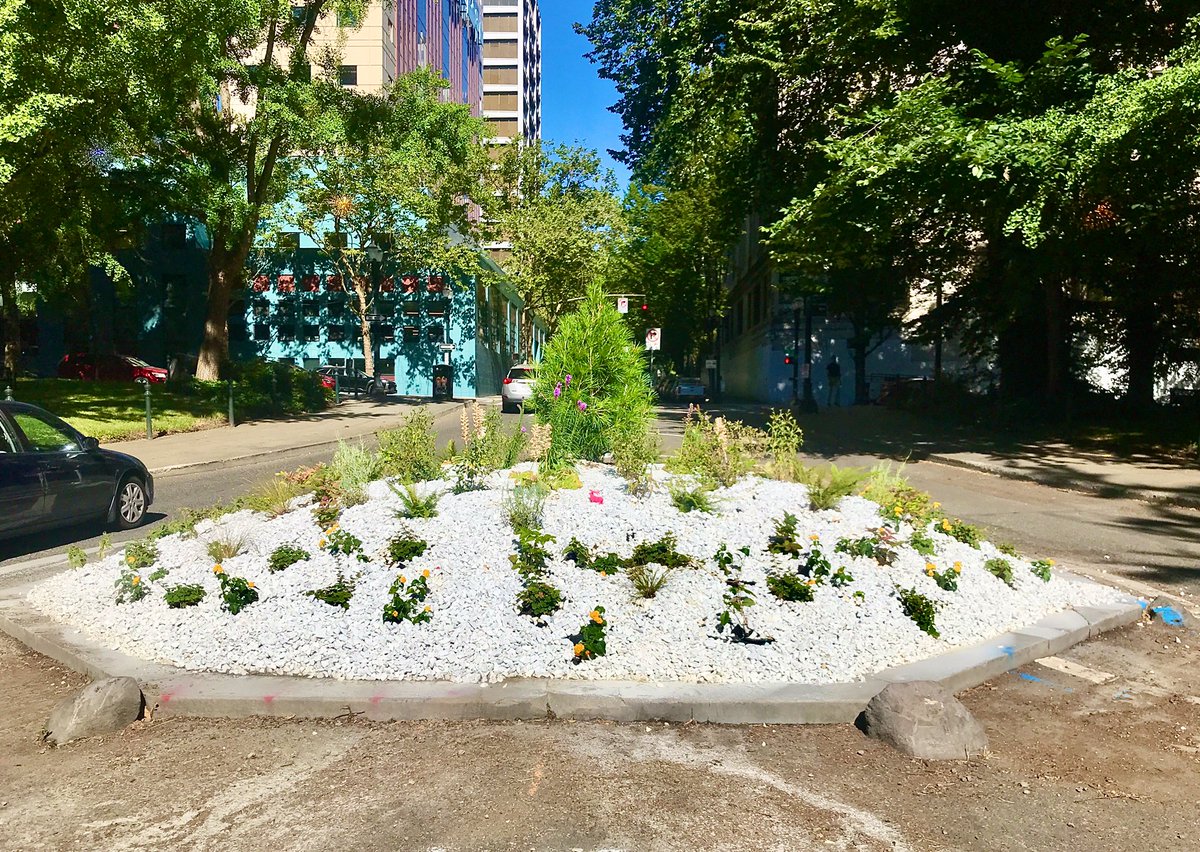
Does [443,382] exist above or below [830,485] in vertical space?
above

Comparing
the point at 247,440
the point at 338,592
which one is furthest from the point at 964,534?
the point at 247,440

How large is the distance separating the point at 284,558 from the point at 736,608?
2793 millimetres

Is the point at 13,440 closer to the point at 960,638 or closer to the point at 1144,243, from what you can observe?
the point at 960,638

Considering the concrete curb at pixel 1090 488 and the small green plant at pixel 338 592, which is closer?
the small green plant at pixel 338 592

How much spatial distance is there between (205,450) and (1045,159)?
16.1 m

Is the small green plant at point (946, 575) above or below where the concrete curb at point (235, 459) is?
above

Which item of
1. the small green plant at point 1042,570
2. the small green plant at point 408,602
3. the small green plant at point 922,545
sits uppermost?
the small green plant at point 922,545

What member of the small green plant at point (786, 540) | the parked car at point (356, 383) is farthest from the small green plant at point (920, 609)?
the parked car at point (356, 383)

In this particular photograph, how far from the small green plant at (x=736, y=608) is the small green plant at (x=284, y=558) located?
2.63 m

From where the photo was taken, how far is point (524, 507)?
5.99 m

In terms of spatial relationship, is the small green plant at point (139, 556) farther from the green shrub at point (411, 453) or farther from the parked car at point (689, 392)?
the parked car at point (689, 392)

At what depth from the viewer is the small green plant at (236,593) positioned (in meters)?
5.12

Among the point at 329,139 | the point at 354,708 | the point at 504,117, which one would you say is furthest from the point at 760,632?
the point at 504,117

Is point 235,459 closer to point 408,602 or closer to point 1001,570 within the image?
point 408,602
